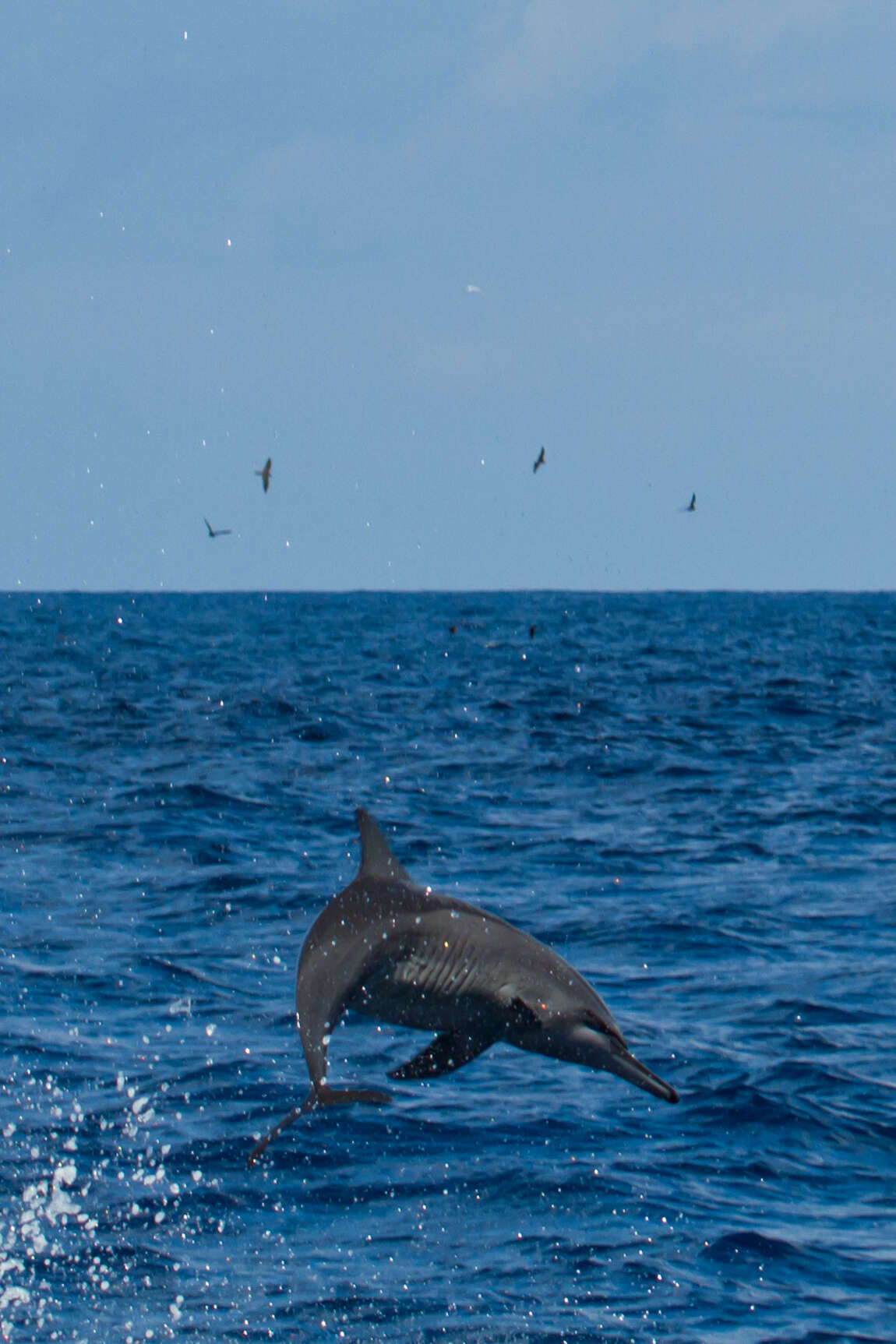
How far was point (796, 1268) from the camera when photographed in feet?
32.7

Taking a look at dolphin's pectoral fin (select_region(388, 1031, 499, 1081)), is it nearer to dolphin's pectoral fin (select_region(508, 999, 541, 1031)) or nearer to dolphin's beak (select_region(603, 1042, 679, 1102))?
dolphin's pectoral fin (select_region(508, 999, 541, 1031))

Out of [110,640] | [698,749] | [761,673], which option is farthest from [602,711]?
[110,640]

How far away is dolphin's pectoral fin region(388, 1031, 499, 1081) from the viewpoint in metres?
5.95

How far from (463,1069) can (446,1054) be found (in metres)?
8.25

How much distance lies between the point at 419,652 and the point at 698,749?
3949cm

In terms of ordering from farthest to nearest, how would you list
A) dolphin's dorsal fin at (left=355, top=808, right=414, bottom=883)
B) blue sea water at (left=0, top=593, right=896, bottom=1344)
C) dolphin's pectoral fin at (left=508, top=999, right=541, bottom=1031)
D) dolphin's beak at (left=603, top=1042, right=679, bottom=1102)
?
blue sea water at (left=0, top=593, right=896, bottom=1344), dolphin's dorsal fin at (left=355, top=808, right=414, bottom=883), dolphin's pectoral fin at (left=508, top=999, right=541, bottom=1031), dolphin's beak at (left=603, top=1042, right=679, bottom=1102)

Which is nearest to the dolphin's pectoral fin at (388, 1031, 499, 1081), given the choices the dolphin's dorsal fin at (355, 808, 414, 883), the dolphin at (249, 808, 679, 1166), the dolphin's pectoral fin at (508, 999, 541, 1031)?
the dolphin at (249, 808, 679, 1166)

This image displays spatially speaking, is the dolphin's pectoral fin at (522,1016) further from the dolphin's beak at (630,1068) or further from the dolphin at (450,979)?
the dolphin's beak at (630,1068)

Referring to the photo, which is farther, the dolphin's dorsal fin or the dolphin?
the dolphin's dorsal fin

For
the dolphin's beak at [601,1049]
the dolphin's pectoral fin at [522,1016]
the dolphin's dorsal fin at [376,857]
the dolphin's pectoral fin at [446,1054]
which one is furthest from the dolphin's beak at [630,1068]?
the dolphin's dorsal fin at [376,857]

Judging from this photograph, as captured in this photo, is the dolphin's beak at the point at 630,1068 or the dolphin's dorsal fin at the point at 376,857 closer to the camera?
the dolphin's beak at the point at 630,1068

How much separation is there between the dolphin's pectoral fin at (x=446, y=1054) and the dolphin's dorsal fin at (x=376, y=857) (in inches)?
24.1

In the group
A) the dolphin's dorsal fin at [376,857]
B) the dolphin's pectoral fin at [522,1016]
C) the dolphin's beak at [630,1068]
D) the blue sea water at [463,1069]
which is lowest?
the blue sea water at [463,1069]

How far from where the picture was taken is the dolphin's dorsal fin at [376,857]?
20.3 feet
